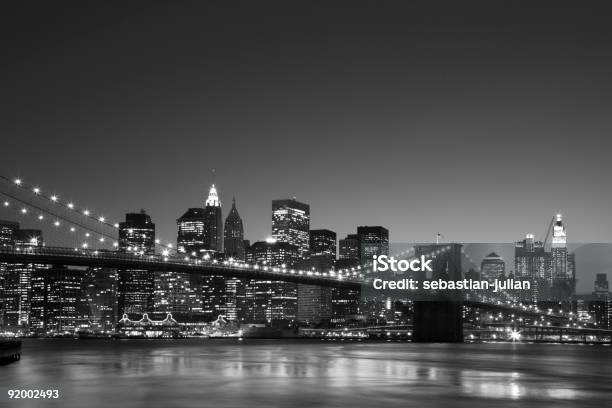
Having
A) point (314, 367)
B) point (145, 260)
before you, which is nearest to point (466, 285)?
point (145, 260)

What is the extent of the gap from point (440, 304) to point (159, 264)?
99.1 feet

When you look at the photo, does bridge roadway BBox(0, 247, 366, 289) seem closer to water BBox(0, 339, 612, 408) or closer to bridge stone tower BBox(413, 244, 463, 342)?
bridge stone tower BBox(413, 244, 463, 342)

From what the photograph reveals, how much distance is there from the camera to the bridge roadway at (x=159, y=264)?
261 ft

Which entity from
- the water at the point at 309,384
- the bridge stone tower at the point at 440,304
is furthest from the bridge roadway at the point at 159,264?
the water at the point at 309,384

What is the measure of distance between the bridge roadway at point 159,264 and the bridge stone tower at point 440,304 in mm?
14275

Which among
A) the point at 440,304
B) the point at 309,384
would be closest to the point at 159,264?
the point at 440,304

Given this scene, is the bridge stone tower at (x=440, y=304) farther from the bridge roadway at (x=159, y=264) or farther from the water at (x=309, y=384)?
the water at (x=309, y=384)

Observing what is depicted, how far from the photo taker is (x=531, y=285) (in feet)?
313

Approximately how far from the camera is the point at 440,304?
86750 mm

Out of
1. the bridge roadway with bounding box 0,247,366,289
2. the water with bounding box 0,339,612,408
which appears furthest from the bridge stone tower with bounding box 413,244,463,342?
the water with bounding box 0,339,612,408

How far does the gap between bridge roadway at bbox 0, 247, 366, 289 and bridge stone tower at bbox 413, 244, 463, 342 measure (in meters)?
14.3

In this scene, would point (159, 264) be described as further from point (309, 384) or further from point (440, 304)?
point (309, 384)

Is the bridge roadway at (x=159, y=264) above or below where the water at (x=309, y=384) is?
above

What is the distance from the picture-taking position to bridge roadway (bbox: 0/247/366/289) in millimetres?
79438
